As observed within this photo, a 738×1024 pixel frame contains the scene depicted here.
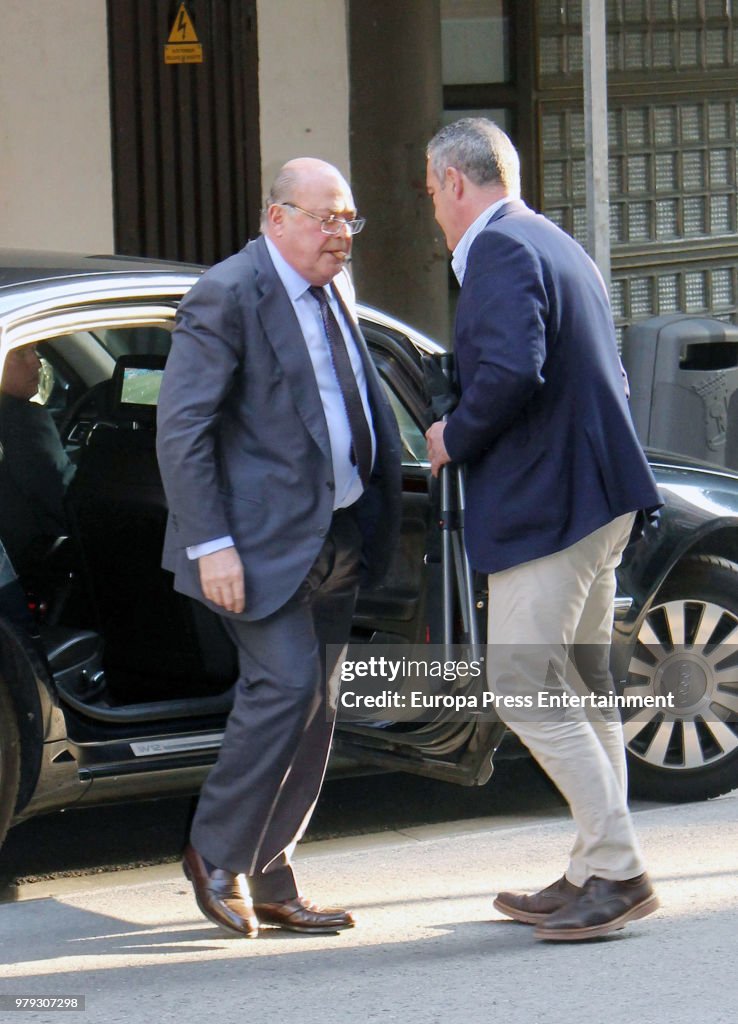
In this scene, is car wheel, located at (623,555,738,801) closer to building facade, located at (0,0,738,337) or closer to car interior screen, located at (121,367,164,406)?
car interior screen, located at (121,367,164,406)

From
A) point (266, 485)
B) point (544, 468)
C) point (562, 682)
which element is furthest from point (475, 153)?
point (562, 682)

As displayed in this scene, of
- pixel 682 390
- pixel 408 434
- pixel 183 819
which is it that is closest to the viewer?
pixel 408 434

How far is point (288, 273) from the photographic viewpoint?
4031 mm

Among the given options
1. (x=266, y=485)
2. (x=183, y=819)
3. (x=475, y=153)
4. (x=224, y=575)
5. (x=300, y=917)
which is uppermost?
(x=475, y=153)

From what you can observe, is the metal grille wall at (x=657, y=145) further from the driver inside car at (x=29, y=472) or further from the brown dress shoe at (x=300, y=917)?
the brown dress shoe at (x=300, y=917)

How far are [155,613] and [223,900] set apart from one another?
1.19 meters

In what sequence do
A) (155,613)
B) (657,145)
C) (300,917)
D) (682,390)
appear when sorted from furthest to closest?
(657,145) < (682,390) < (155,613) < (300,917)

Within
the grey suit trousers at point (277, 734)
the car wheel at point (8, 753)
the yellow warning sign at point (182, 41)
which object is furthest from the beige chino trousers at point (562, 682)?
the yellow warning sign at point (182, 41)

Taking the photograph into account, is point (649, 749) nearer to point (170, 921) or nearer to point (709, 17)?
point (170, 921)

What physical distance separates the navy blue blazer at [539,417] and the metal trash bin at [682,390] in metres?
4.19

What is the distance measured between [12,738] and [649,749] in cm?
194

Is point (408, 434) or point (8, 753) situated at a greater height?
point (408, 434)

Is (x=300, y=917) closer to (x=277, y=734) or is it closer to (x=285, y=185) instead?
(x=277, y=734)

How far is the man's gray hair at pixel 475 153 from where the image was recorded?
13.2ft
